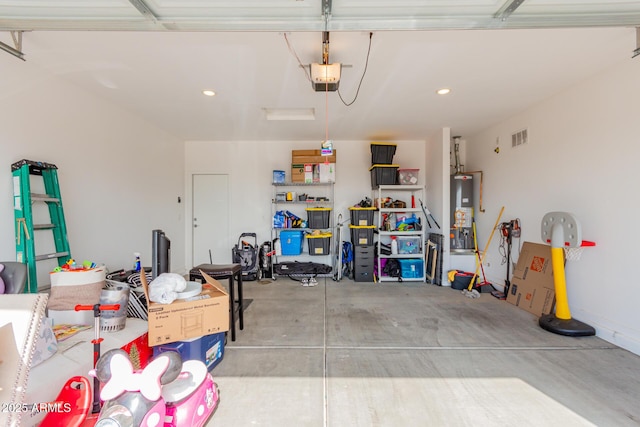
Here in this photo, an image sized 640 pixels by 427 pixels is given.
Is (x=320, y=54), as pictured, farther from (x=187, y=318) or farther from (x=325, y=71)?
(x=187, y=318)

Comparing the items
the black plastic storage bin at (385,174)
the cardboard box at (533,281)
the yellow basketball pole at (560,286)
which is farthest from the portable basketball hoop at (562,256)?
the black plastic storage bin at (385,174)

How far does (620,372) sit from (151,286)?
3.60 meters

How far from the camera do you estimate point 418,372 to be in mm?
2041

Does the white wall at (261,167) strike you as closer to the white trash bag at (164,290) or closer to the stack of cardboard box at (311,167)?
the stack of cardboard box at (311,167)

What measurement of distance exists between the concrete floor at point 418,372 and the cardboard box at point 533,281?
0.20 meters

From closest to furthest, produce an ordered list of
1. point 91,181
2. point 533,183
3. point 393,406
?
point 393,406, point 91,181, point 533,183

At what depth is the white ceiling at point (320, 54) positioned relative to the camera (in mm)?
1545

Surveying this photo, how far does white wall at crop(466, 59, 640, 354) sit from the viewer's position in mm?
2398

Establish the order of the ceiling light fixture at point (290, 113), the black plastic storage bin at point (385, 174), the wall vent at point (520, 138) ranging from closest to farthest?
the wall vent at point (520, 138)
the ceiling light fixture at point (290, 113)
the black plastic storage bin at point (385, 174)

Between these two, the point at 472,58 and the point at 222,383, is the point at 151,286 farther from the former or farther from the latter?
the point at 472,58

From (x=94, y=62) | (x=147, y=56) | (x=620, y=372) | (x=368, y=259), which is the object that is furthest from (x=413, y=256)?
(x=94, y=62)

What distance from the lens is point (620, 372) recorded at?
2.04 meters

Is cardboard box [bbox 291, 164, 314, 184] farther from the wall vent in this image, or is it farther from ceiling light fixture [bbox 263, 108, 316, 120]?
the wall vent

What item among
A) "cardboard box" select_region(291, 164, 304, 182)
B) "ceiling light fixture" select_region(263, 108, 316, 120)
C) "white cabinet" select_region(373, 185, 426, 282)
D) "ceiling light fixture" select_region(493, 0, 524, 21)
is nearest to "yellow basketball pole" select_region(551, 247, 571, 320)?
"white cabinet" select_region(373, 185, 426, 282)
